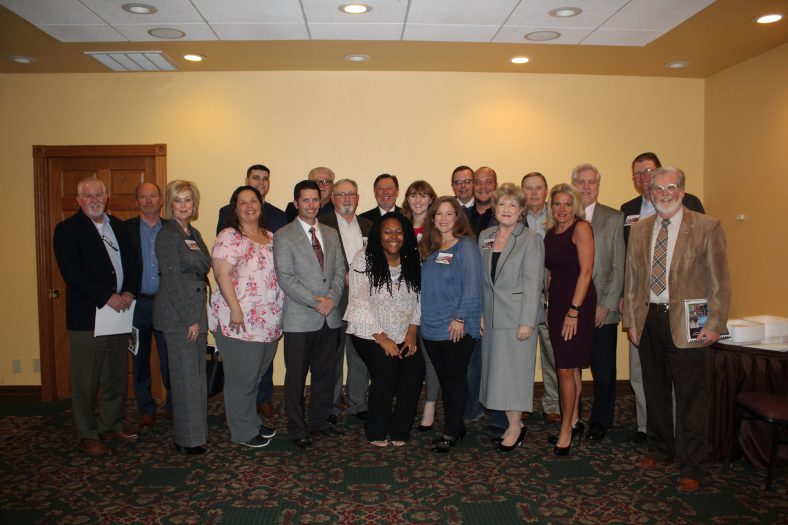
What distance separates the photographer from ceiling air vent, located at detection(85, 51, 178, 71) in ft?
16.0

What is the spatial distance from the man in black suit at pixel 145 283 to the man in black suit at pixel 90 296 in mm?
241

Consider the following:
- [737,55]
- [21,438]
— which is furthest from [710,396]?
[21,438]

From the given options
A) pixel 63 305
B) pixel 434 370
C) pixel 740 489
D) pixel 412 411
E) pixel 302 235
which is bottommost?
pixel 740 489

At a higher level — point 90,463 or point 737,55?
point 737,55

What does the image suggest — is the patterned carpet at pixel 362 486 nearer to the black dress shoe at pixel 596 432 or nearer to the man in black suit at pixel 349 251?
the black dress shoe at pixel 596 432

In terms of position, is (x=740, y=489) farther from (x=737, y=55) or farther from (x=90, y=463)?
(x=90, y=463)

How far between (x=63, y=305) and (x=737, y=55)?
6634 mm

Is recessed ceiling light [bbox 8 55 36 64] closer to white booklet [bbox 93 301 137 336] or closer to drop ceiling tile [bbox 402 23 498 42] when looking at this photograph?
white booklet [bbox 93 301 137 336]

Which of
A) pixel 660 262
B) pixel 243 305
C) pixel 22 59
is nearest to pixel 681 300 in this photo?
pixel 660 262

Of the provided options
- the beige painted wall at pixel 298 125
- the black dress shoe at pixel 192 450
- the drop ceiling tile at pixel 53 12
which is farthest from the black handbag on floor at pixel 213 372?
the drop ceiling tile at pixel 53 12

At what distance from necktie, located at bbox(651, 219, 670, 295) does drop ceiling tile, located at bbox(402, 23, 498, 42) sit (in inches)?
76.9

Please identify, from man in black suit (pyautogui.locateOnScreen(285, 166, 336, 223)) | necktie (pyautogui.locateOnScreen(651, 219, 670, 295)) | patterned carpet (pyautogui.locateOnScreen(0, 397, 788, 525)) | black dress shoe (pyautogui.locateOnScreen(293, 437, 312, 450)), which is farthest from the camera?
man in black suit (pyautogui.locateOnScreen(285, 166, 336, 223))

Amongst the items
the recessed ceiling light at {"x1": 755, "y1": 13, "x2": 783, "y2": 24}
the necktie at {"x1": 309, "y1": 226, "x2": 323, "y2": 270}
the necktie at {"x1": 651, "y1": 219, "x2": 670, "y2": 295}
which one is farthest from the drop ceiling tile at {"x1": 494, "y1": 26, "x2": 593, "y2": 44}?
the necktie at {"x1": 309, "y1": 226, "x2": 323, "y2": 270}

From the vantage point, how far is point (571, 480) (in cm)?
348
